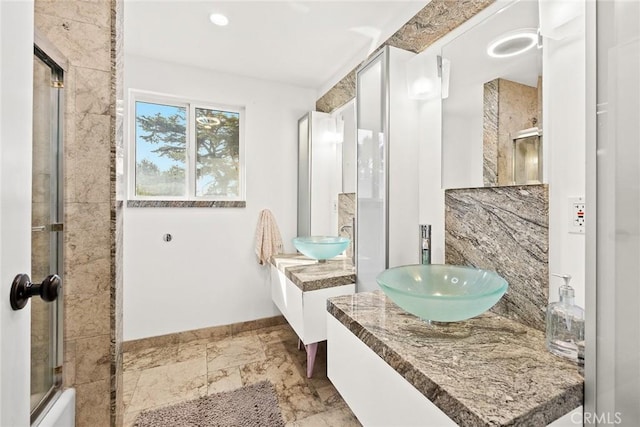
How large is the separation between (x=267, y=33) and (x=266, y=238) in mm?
1616

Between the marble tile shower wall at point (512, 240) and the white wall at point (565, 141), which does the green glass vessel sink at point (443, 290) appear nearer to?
the marble tile shower wall at point (512, 240)

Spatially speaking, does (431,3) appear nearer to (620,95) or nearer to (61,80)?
(620,95)

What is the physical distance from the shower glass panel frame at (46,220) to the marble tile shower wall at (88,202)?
34mm

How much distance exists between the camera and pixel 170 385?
1866mm

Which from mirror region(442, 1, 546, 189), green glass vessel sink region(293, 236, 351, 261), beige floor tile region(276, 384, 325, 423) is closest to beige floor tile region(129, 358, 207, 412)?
beige floor tile region(276, 384, 325, 423)

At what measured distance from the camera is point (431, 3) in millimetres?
1407

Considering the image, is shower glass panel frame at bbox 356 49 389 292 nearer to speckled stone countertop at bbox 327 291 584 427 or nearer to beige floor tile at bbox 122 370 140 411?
speckled stone countertop at bbox 327 291 584 427

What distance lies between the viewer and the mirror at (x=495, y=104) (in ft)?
3.45

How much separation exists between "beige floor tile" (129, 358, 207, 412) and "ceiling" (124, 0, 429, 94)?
237cm

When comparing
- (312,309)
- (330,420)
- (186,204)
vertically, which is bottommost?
(330,420)

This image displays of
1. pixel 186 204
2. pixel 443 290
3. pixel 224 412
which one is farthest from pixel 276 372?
pixel 186 204

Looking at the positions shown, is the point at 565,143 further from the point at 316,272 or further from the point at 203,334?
the point at 203,334

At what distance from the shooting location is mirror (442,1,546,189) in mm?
1051

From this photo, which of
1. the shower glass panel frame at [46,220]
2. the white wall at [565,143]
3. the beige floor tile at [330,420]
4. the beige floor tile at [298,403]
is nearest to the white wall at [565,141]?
the white wall at [565,143]
